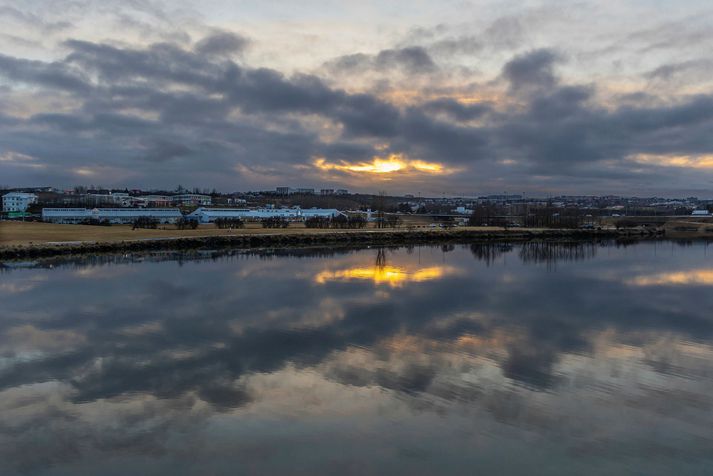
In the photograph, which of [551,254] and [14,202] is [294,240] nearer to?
[551,254]

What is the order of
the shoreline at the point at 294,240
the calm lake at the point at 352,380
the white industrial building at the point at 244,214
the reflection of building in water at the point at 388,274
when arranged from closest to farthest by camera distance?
1. the calm lake at the point at 352,380
2. the reflection of building in water at the point at 388,274
3. the shoreline at the point at 294,240
4. the white industrial building at the point at 244,214

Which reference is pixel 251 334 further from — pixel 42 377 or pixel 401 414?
pixel 401 414

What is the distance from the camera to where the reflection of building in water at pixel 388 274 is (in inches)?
688

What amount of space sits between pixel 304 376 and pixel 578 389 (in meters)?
3.88

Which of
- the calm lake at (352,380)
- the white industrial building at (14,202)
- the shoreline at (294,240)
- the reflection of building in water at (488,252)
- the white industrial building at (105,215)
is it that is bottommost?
the calm lake at (352,380)

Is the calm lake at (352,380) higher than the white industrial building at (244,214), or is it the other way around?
the white industrial building at (244,214)

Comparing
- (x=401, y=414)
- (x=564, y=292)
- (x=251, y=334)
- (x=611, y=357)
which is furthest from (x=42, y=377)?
(x=564, y=292)

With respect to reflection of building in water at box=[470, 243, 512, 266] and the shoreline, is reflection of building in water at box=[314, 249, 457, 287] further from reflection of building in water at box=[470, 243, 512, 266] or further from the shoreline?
the shoreline

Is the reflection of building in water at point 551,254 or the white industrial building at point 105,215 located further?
the white industrial building at point 105,215

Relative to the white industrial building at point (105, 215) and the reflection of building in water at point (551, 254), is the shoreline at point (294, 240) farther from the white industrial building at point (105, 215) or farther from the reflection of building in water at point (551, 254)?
the white industrial building at point (105, 215)

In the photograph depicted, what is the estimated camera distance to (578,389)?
7160 mm

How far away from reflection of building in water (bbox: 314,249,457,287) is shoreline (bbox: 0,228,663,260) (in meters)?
11.2

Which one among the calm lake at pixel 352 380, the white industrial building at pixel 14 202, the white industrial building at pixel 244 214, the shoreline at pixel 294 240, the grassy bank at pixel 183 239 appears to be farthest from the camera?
the white industrial building at pixel 14 202

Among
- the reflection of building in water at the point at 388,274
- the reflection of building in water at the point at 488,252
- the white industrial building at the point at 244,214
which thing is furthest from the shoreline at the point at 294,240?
the white industrial building at the point at 244,214
